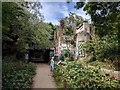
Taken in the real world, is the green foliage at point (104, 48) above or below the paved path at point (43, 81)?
above

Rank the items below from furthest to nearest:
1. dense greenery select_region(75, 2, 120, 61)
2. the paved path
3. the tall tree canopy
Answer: the tall tree canopy → the paved path → dense greenery select_region(75, 2, 120, 61)

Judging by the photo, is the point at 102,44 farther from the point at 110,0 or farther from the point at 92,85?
the point at 92,85

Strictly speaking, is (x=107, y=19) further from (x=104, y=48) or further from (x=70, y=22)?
(x=70, y=22)

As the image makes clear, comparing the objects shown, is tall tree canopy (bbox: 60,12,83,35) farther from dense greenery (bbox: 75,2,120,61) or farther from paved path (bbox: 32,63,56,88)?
dense greenery (bbox: 75,2,120,61)

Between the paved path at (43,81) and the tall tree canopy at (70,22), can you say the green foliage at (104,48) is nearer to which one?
the paved path at (43,81)

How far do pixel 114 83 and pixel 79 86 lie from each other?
1.15 m

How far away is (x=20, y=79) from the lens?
1103 centimetres

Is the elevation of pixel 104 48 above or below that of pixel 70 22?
below

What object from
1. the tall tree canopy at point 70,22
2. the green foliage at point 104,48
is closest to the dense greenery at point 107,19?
the green foliage at point 104,48

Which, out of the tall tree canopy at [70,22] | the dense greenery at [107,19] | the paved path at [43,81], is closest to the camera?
the dense greenery at [107,19]

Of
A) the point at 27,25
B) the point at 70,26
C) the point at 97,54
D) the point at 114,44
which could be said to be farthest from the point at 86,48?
the point at 70,26

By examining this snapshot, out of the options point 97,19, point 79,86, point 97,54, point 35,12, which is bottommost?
point 79,86

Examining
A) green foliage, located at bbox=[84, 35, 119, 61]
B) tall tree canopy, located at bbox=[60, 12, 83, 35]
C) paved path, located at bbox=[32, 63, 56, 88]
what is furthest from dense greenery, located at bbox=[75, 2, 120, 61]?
tall tree canopy, located at bbox=[60, 12, 83, 35]

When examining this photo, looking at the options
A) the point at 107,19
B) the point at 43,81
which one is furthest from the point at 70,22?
the point at 107,19
